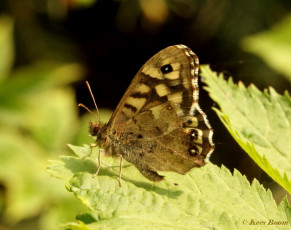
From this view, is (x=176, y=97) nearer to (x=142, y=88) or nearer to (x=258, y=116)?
(x=142, y=88)

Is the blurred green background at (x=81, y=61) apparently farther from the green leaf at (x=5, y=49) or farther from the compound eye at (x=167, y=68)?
the compound eye at (x=167, y=68)

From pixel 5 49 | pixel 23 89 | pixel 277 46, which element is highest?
pixel 277 46

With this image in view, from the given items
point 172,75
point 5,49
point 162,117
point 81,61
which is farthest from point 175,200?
point 81,61

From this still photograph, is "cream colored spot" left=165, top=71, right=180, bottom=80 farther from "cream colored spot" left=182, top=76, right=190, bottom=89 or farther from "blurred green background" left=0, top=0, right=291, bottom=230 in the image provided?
"blurred green background" left=0, top=0, right=291, bottom=230

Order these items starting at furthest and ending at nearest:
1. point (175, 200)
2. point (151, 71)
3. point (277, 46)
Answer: point (277, 46) < point (151, 71) < point (175, 200)

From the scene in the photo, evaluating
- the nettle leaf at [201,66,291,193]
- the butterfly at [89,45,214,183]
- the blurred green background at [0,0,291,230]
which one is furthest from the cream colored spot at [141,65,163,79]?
the blurred green background at [0,0,291,230]

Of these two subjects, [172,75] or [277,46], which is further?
[277,46]
